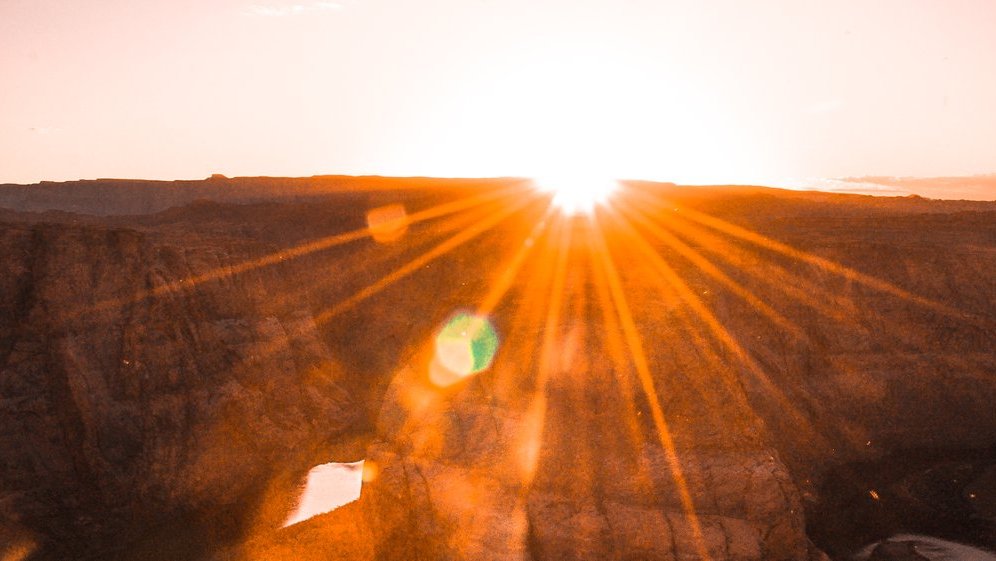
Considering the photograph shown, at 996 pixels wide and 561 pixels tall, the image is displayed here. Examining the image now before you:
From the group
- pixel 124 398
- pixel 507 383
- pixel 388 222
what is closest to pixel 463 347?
pixel 507 383

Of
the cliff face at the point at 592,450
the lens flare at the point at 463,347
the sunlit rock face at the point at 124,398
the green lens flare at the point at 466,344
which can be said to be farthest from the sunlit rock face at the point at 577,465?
the sunlit rock face at the point at 124,398

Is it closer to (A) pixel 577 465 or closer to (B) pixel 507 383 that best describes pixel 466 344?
(B) pixel 507 383

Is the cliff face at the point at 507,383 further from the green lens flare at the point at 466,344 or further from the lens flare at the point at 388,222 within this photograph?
the lens flare at the point at 388,222

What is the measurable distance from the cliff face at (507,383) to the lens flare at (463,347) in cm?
22

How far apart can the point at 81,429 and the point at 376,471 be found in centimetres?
1182

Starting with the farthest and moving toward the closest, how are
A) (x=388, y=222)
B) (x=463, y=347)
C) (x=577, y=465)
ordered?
(x=388, y=222)
(x=463, y=347)
(x=577, y=465)

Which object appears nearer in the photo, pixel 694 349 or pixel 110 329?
pixel 694 349

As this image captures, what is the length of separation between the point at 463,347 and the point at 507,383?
1485 millimetres

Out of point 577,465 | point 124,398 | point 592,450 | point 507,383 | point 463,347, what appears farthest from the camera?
point 124,398

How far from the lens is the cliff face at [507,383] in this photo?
456 inches

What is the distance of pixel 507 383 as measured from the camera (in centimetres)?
1272

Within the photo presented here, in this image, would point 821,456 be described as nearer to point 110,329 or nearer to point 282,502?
point 282,502

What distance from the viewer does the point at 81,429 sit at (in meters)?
19.2

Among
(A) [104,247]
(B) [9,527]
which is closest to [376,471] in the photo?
(B) [9,527]
